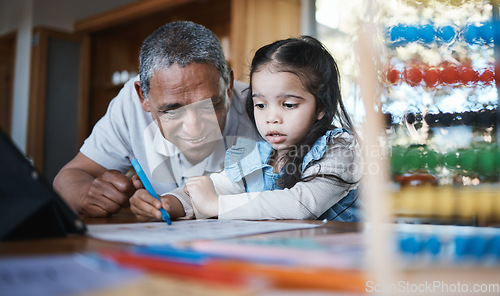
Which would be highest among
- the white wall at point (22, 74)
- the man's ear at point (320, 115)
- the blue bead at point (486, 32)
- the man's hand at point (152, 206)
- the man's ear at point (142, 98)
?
Result: the white wall at point (22, 74)

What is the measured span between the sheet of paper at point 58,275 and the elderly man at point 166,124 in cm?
67

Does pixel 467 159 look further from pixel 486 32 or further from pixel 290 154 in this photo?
pixel 290 154

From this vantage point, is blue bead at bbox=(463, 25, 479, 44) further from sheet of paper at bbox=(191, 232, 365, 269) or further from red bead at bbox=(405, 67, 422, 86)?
sheet of paper at bbox=(191, 232, 365, 269)

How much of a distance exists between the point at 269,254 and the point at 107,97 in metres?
3.85

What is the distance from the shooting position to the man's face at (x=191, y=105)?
1.29 m

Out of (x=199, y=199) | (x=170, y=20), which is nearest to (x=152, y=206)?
(x=199, y=199)

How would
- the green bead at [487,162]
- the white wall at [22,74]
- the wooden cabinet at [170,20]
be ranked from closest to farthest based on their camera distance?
the green bead at [487,162] < the wooden cabinet at [170,20] < the white wall at [22,74]

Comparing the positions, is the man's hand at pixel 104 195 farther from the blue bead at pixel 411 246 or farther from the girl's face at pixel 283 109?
the blue bead at pixel 411 246

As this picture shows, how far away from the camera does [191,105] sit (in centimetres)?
129

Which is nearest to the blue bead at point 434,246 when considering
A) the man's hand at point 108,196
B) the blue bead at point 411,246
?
the blue bead at point 411,246

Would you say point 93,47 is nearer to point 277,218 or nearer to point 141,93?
point 141,93

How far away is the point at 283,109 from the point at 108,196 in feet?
1.67

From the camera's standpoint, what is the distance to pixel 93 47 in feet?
13.0

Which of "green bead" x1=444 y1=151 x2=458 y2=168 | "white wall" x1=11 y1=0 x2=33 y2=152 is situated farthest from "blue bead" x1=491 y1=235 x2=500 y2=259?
"white wall" x1=11 y1=0 x2=33 y2=152
